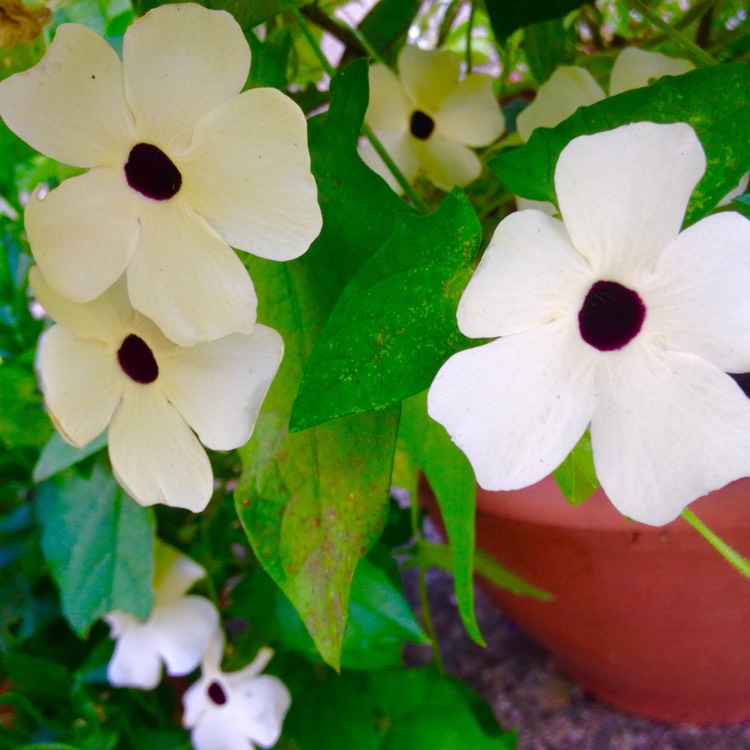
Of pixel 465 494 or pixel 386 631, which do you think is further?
pixel 386 631

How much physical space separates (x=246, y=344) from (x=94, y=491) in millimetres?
303

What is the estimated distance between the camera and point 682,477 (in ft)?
0.69

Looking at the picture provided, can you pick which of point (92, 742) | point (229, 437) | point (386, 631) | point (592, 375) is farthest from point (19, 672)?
point (592, 375)

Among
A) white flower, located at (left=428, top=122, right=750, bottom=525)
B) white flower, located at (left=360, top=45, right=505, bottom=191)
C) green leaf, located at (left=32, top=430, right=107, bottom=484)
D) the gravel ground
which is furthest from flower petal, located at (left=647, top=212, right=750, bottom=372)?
the gravel ground

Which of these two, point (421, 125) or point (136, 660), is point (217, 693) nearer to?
point (136, 660)

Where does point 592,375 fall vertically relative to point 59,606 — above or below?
above

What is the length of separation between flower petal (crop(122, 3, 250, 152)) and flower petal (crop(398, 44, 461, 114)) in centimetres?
21

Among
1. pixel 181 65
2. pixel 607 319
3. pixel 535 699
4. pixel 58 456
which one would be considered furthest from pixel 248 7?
pixel 535 699

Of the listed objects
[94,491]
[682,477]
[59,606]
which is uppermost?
[682,477]

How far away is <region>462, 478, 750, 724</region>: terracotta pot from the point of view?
415 mm

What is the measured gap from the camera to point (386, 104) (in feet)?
1.32

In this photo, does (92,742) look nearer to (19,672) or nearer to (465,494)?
(19,672)

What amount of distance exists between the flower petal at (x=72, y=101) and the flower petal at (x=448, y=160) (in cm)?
22

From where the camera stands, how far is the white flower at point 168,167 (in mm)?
216
